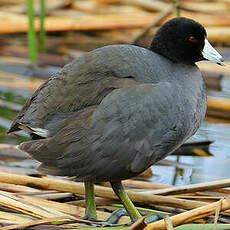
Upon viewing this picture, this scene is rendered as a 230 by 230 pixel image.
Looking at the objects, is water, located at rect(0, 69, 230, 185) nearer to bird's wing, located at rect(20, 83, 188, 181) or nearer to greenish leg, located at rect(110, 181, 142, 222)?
greenish leg, located at rect(110, 181, 142, 222)

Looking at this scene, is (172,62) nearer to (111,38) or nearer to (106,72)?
(106,72)

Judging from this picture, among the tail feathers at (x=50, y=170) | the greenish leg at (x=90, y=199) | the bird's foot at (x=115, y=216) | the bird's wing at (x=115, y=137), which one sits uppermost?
the bird's wing at (x=115, y=137)

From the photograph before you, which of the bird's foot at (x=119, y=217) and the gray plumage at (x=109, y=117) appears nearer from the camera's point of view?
the gray plumage at (x=109, y=117)

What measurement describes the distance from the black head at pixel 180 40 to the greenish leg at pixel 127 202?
61cm

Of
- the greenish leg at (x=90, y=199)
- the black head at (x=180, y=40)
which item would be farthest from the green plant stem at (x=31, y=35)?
the greenish leg at (x=90, y=199)

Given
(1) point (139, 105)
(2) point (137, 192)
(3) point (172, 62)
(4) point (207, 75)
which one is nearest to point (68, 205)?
(2) point (137, 192)

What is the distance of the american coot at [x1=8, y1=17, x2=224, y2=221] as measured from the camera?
2357 mm

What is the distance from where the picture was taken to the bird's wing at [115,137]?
2.35m

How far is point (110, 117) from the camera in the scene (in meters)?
2.34

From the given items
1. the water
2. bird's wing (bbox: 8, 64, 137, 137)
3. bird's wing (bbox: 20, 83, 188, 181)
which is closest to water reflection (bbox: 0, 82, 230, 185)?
the water

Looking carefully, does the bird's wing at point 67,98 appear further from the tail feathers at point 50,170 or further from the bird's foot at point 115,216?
the bird's foot at point 115,216

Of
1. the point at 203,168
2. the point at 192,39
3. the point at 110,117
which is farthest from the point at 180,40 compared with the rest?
the point at 203,168

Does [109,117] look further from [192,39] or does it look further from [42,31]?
[42,31]

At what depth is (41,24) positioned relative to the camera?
15.7 ft
